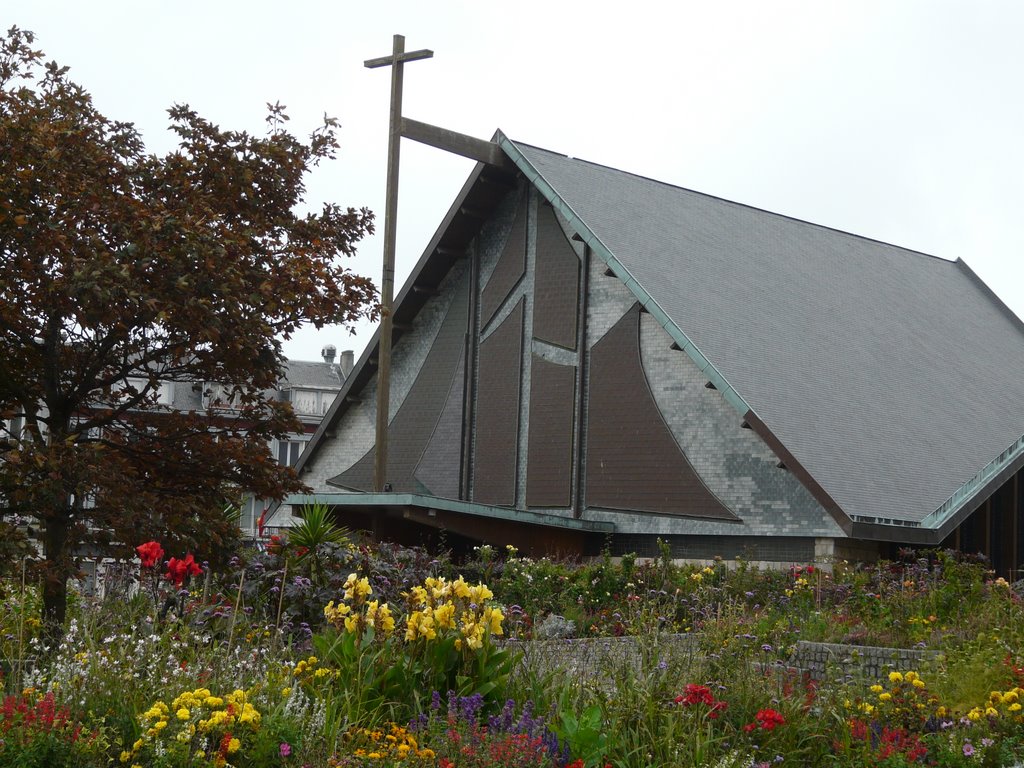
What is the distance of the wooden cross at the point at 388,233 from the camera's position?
2238cm

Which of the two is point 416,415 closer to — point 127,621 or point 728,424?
Answer: point 728,424

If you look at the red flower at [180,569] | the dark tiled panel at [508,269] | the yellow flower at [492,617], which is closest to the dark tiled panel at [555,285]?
the dark tiled panel at [508,269]

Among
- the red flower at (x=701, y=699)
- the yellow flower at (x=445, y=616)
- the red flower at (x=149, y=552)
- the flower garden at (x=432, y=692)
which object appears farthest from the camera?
the red flower at (x=149, y=552)

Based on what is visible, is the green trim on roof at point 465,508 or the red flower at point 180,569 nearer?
the red flower at point 180,569

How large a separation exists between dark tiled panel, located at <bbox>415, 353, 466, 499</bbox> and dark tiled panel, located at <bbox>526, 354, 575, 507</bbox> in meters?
1.90

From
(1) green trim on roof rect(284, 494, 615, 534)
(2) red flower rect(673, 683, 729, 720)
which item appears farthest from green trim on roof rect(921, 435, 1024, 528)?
(2) red flower rect(673, 683, 729, 720)

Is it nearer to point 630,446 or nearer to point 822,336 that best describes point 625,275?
point 630,446

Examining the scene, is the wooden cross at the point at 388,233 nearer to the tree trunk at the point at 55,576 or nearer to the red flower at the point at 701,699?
the tree trunk at the point at 55,576

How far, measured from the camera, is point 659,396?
848 inches

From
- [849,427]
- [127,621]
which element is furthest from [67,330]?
[849,427]

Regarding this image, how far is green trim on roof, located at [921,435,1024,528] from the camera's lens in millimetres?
19391

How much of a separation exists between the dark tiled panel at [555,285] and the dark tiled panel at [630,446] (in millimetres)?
853

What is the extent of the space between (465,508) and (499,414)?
421 cm

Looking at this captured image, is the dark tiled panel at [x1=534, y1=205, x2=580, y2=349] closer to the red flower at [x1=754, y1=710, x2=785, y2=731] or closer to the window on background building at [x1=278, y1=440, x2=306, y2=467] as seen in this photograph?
the red flower at [x1=754, y1=710, x2=785, y2=731]
